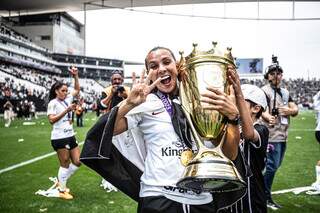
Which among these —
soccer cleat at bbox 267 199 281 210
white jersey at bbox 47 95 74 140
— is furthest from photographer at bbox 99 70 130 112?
soccer cleat at bbox 267 199 281 210

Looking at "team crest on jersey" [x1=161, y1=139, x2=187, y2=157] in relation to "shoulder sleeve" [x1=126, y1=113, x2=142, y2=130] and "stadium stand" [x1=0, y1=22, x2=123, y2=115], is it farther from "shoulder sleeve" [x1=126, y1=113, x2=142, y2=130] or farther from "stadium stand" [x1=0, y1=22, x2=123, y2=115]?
"stadium stand" [x1=0, y1=22, x2=123, y2=115]

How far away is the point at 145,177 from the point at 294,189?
5100 mm

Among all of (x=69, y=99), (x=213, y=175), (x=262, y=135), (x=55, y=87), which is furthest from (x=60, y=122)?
(x=213, y=175)

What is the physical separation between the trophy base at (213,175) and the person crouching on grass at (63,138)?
15.8 feet

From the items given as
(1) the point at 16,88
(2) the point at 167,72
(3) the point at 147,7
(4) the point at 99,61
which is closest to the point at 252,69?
(4) the point at 99,61

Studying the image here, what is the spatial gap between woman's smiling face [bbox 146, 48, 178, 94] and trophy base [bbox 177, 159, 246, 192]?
1.91 ft

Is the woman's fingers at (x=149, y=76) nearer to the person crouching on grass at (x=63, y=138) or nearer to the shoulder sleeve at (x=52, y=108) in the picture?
the person crouching on grass at (x=63, y=138)

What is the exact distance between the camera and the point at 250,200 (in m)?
2.91

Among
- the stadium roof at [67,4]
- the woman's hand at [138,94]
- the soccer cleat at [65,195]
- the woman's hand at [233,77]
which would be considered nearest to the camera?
the woman's hand at [233,77]

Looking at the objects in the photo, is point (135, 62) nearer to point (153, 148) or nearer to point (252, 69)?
point (252, 69)

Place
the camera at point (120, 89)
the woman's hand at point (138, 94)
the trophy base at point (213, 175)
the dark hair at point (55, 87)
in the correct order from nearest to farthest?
the trophy base at point (213, 175) < the woman's hand at point (138, 94) < the camera at point (120, 89) < the dark hair at point (55, 87)

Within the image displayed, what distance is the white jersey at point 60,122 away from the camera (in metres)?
6.27

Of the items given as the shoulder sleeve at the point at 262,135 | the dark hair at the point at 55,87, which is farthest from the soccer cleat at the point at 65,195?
the shoulder sleeve at the point at 262,135

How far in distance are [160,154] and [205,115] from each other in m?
0.41
